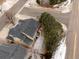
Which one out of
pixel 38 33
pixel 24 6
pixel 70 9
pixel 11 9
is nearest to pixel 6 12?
pixel 11 9

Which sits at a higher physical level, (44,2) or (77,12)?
(44,2)

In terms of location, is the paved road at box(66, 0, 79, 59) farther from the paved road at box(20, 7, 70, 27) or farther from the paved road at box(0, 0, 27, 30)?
the paved road at box(0, 0, 27, 30)

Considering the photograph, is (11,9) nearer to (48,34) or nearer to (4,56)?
(48,34)

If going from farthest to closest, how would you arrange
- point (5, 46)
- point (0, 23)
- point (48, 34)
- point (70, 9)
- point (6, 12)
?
1. point (70, 9)
2. point (6, 12)
3. point (0, 23)
4. point (48, 34)
5. point (5, 46)

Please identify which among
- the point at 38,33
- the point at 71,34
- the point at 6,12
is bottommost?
the point at 71,34

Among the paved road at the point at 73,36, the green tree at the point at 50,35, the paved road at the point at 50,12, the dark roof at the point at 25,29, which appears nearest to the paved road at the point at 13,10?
the paved road at the point at 50,12

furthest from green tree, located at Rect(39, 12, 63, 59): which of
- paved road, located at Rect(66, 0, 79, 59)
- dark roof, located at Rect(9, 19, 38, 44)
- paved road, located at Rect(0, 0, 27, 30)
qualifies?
paved road, located at Rect(0, 0, 27, 30)
